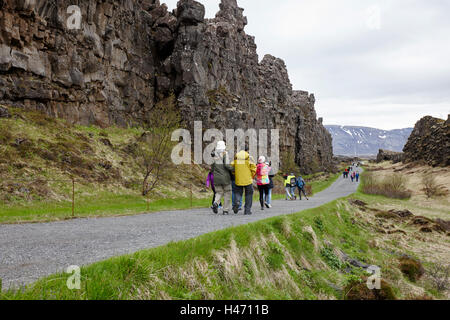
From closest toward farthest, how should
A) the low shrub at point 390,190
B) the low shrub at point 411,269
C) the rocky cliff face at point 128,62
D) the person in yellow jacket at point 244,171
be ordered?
1. the low shrub at point 411,269
2. the person in yellow jacket at point 244,171
3. the rocky cliff face at point 128,62
4. the low shrub at point 390,190

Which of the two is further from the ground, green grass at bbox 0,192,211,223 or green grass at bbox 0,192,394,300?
green grass at bbox 0,192,394,300

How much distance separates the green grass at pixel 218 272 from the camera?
4770 millimetres

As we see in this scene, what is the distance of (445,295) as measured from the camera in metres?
12.1

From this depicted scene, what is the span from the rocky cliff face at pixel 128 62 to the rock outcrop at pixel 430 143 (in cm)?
4463

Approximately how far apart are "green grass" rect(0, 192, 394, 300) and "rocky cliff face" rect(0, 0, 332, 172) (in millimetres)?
30182

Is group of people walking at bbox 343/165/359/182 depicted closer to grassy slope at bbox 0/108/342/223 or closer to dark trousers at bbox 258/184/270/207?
grassy slope at bbox 0/108/342/223

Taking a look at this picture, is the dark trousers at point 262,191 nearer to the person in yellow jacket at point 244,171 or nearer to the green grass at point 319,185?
the person in yellow jacket at point 244,171

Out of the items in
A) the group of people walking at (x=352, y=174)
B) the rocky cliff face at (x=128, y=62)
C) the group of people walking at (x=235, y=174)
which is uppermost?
the rocky cliff face at (x=128, y=62)

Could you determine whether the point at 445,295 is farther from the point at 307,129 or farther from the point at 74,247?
the point at 307,129

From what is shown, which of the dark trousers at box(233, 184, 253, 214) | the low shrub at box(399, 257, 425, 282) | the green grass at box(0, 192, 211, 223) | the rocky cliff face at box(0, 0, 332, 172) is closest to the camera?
the low shrub at box(399, 257, 425, 282)

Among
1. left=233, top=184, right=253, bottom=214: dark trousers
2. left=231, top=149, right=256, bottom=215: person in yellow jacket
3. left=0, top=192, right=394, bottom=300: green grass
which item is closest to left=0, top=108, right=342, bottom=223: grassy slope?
left=233, top=184, right=253, bottom=214: dark trousers

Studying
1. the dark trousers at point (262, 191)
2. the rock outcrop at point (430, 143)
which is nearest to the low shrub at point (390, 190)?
the rock outcrop at point (430, 143)

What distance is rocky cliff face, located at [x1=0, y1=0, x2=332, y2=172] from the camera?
1244 inches
